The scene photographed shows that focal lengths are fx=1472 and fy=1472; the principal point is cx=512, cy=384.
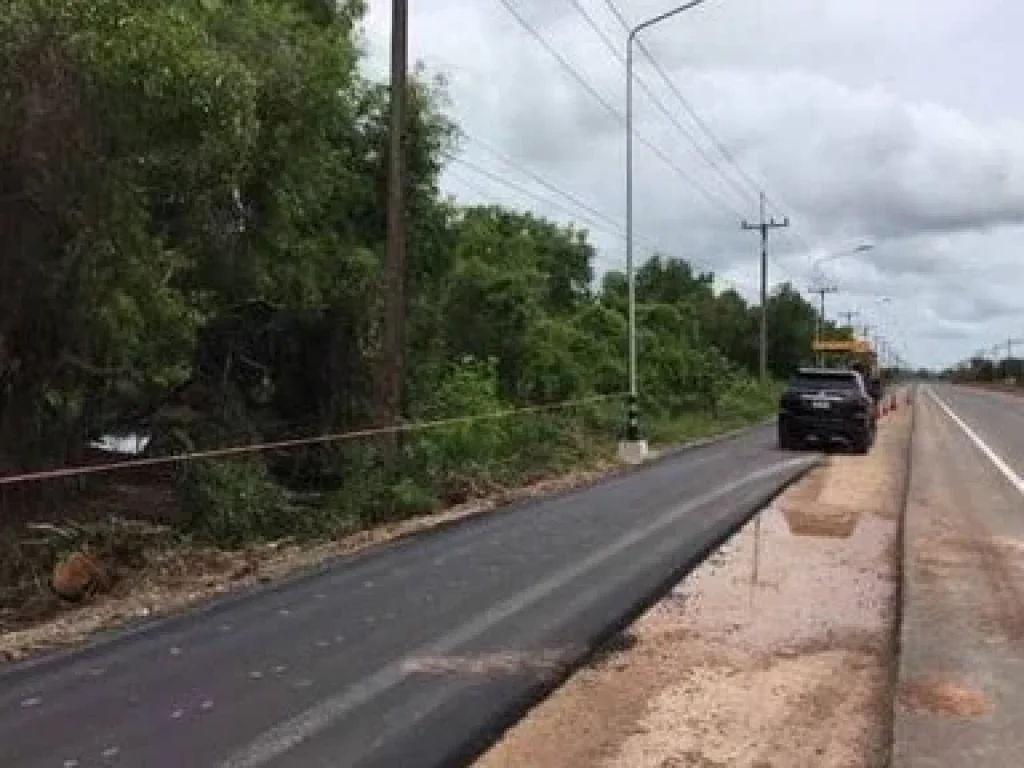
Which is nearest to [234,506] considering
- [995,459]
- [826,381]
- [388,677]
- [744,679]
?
[388,677]

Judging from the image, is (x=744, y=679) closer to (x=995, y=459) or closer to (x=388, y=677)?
(x=388, y=677)

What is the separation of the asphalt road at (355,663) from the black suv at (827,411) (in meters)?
16.8

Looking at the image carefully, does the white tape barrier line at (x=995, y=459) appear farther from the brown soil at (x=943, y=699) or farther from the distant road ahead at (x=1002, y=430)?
the brown soil at (x=943, y=699)

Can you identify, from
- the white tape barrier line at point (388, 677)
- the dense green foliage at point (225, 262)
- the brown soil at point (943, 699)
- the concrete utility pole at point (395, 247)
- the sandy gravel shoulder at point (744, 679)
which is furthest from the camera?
the concrete utility pole at point (395, 247)

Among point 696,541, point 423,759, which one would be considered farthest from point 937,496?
point 423,759

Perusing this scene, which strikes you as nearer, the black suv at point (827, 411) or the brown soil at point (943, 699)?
the brown soil at point (943, 699)

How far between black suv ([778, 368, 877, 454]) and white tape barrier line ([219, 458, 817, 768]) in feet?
52.9

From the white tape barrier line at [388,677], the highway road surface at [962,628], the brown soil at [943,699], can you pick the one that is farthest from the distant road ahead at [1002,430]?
the brown soil at [943,699]

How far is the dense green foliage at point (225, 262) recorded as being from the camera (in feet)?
40.5

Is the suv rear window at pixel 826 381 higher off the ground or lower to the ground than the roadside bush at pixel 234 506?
higher

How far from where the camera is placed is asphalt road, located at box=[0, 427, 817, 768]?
715cm

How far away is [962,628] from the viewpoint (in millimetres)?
10445

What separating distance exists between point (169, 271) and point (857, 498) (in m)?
10.7

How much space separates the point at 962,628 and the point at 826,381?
2247 centimetres
